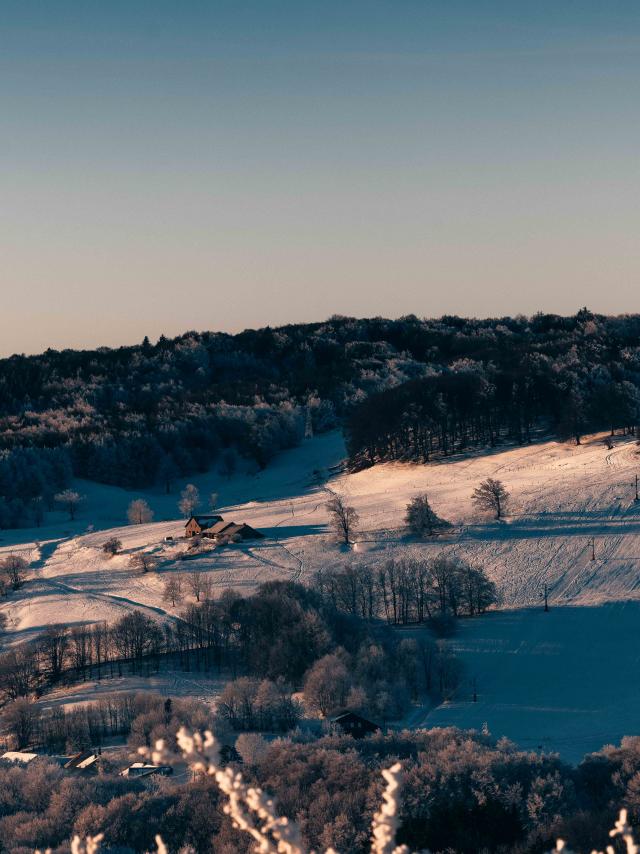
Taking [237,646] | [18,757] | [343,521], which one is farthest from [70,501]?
[18,757]

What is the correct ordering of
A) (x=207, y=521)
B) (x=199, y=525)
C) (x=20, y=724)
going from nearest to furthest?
1. (x=20, y=724)
2. (x=199, y=525)
3. (x=207, y=521)

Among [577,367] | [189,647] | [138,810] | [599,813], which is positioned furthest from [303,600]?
[577,367]

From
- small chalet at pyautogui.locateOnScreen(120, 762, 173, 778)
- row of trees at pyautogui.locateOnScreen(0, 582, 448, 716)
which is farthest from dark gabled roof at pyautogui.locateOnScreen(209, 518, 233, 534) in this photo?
small chalet at pyautogui.locateOnScreen(120, 762, 173, 778)

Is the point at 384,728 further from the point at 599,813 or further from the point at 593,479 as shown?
the point at 593,479

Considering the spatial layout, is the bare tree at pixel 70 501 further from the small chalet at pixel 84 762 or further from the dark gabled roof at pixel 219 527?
the small chalet at pixel 84 762

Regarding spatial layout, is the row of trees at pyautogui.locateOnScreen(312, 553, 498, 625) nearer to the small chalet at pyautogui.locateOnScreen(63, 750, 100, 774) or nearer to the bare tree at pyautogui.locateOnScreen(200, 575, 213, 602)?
the bare tree at pyautogui.locateOnScreen(200, 575, 213, 602)

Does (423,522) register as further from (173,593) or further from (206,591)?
(173,593)
